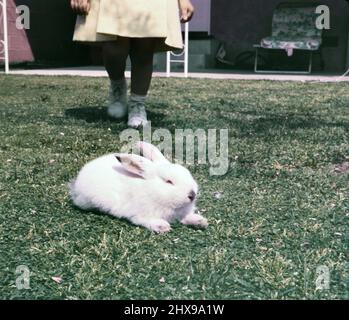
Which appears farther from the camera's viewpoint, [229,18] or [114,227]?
[229,18]

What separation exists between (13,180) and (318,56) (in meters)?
9.37

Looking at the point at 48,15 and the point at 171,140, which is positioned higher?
the point at 48,15

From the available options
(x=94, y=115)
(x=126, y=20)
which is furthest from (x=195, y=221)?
(x=94, y=115)

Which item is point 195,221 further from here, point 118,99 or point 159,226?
point 118,99

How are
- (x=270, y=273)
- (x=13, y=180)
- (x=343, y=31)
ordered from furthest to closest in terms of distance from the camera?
(x=343, y=31) < (x=13, y=180) < (x=270, y=273)

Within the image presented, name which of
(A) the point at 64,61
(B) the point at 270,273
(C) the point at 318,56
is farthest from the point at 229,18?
(B) the point at 270,273

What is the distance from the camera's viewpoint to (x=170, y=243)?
5.17 feet

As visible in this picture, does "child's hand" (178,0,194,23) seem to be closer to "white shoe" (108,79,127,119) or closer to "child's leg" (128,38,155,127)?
"child's leg" (128,38,155,127)

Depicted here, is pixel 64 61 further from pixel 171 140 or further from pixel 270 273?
pixel 270 273

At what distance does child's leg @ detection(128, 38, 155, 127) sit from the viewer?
323 cm

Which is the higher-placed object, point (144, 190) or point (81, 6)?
point (81, 6)

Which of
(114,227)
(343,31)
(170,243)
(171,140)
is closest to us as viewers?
(170,243)

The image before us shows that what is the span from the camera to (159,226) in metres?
Result: 1.63

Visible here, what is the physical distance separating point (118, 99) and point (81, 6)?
658mm
